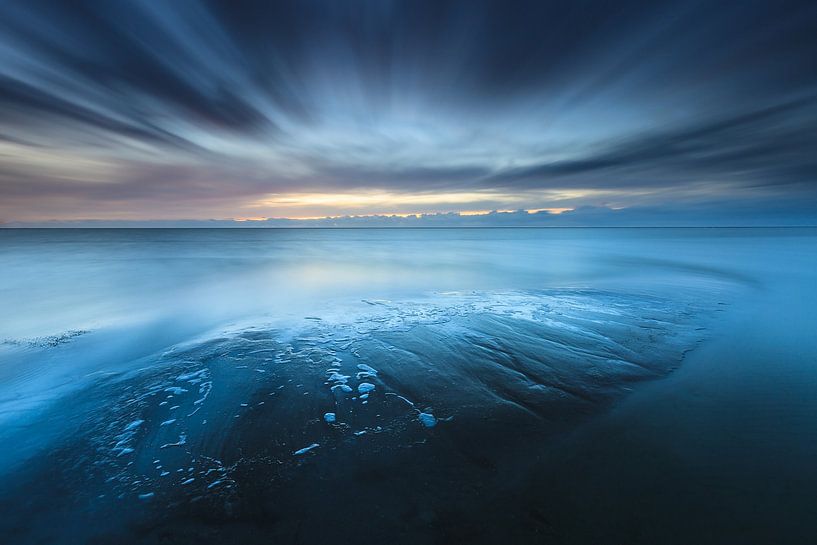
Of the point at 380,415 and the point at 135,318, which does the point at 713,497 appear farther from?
the point at 135,318

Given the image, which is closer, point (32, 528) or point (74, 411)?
point (32, 528)

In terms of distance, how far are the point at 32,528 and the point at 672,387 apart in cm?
957

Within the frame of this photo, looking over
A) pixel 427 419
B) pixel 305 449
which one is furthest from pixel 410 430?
pixel 305 449

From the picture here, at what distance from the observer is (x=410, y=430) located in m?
5.16

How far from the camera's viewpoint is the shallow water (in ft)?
12.0

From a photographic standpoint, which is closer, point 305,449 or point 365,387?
point 305,449

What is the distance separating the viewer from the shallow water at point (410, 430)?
3.67 metres

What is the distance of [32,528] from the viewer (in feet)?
11.7

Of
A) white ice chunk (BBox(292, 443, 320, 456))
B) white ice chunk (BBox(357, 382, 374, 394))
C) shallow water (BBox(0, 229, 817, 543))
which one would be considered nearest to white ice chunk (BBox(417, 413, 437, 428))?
shallow water (BBox(0, 229, 817, 543))

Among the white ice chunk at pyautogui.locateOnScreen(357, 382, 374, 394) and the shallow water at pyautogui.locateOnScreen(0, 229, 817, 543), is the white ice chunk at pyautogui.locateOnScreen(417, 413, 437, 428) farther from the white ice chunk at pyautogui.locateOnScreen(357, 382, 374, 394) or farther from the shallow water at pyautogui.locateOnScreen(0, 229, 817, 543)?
the white ice chunk at pyautogui.locateOnScreen(357, 382, 374, 394)

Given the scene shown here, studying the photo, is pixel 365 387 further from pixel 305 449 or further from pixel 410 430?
pixel 305 449

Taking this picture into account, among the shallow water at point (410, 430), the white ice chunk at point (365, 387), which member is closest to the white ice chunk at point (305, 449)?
the shallow water at point (410, 430)

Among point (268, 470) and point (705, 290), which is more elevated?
point (268, 470)

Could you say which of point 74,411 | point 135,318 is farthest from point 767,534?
point 135,318
